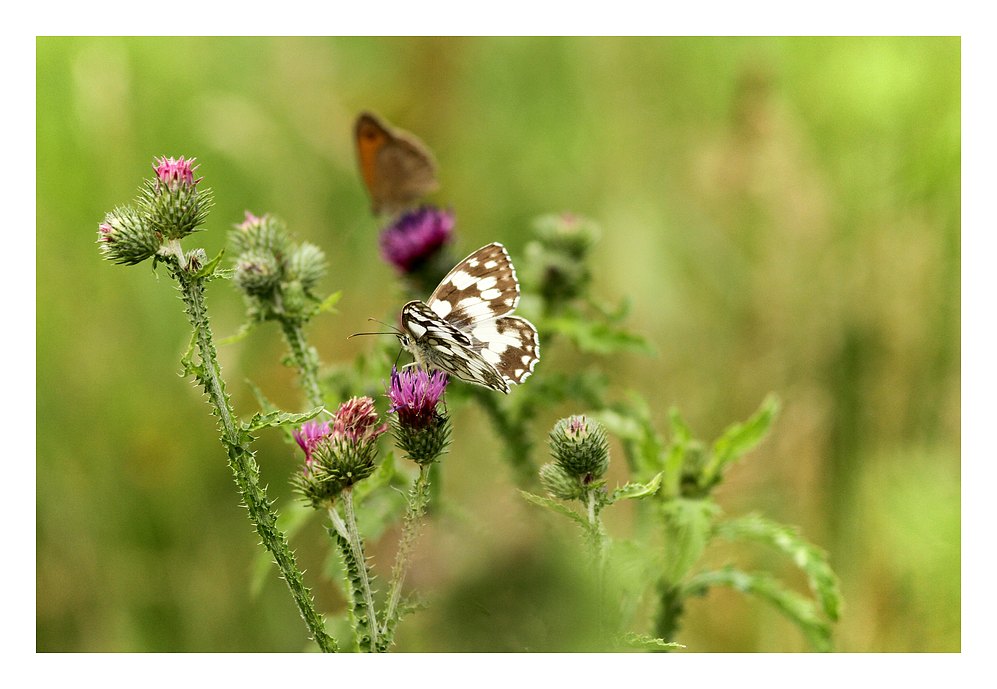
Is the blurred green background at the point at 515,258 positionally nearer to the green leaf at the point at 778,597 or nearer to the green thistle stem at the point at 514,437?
the green thistle stem at the point at 514,437

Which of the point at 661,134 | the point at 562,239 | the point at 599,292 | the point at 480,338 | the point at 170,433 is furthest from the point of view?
the point at 661,134

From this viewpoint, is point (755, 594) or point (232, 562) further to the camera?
point (232, 562)

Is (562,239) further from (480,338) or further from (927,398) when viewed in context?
(927,398)

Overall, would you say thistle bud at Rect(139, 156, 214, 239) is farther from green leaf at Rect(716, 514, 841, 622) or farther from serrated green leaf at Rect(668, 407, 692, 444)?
green leaf at Rect(716, 514, 841, 622)

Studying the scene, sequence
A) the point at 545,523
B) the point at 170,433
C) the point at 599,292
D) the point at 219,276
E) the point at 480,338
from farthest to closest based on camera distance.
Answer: the point at 599,292
the point at 170,433
the point at 545,523
the point at 480,338
the point at 219,276

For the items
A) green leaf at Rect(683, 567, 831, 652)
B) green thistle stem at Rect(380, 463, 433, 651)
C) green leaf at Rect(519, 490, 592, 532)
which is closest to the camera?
green leaf at Rect(519, 490, 592, 532)

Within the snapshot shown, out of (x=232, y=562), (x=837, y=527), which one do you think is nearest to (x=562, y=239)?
(x=837, y=527)

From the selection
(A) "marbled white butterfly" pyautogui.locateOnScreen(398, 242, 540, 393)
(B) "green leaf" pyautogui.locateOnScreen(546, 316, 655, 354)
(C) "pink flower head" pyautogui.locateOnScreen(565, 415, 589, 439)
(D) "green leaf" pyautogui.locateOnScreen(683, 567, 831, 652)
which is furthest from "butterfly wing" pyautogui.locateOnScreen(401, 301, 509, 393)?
(D) "green leaf" pyautogui.locateOnScreen(683, 567, 831, 652)
